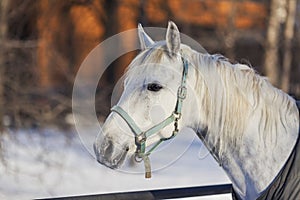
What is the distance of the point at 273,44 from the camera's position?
10.1 metres

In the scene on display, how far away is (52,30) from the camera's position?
8.55 meters

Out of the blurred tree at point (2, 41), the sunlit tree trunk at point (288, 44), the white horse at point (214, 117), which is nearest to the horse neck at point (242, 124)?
the white horse at point (214, 117)

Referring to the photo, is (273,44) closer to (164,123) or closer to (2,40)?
(2,40)

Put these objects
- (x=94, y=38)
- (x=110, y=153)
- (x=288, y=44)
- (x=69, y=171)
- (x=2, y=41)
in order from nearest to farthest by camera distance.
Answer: (x=110, y=153) < (x=69, y=171) < (x=2, y=41) < (x=94, y=38) < (x=288, y=44)

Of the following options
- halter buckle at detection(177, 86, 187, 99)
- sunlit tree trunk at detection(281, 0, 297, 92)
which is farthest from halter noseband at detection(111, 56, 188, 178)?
sunlit tree trunk at detection(281, 0, 297, 92)

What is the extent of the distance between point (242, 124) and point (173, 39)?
42cm

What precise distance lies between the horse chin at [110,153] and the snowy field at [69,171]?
2604 millimetres

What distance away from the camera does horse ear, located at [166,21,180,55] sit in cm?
204

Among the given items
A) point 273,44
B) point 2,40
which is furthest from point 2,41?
point 273,44

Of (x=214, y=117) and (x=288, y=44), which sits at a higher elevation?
(x=214, y=117)

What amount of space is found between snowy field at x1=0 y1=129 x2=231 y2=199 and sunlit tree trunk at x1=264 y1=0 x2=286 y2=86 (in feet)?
12.2

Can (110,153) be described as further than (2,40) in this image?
No

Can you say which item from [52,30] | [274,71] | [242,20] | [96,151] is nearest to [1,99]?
[52,30]

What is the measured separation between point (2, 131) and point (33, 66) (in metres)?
1.34
